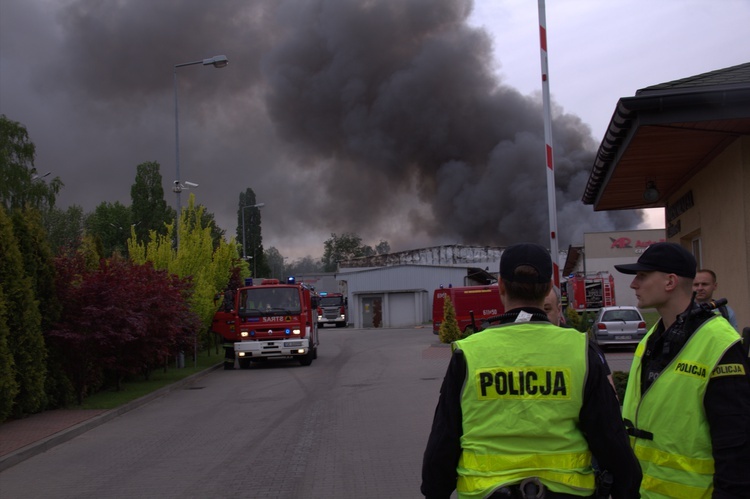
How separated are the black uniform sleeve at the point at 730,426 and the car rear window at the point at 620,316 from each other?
20.1 m

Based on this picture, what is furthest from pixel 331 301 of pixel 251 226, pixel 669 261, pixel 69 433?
pixel 669 261

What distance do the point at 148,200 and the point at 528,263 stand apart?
63818 mm

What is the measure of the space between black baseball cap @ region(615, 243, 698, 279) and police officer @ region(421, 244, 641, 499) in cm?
72

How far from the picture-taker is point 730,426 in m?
2.37

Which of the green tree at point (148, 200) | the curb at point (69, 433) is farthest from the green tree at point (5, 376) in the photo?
the green tree at point (148, 200)

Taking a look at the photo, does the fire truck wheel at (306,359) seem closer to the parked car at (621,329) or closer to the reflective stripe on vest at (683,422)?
the parked car at (621,329)

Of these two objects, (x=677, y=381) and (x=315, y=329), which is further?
(x=315, y=329)

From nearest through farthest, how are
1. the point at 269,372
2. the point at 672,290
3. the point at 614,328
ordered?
the point at 672,290
the point at 269,372
the point at 614,328

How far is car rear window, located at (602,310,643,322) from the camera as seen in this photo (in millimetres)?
21562

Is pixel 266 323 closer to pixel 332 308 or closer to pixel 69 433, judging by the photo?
pixel 69 433

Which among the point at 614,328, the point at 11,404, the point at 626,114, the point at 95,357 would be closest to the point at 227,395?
the point at 95,357

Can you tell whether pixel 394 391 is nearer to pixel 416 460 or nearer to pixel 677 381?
pixel 416 460

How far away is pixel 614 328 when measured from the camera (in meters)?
21.5

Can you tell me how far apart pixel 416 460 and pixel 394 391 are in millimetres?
6168
